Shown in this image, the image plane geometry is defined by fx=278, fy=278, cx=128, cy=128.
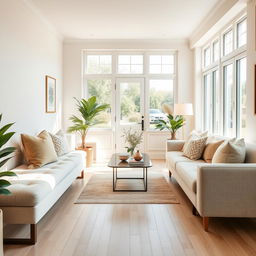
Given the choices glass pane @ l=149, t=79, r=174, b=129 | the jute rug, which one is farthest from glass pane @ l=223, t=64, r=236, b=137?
glass pane @ l=149, t=79, r=174, b=129

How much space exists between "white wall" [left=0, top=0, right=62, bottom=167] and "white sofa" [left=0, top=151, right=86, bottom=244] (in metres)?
0.93

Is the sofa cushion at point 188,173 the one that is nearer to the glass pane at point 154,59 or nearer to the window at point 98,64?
the glass pane at point 154,59

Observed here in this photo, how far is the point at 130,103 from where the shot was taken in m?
6.91

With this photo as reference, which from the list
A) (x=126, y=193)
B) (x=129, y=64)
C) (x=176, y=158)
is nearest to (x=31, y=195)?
(x=126, y=193)

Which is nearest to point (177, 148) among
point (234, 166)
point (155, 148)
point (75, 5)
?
point (155, 148)

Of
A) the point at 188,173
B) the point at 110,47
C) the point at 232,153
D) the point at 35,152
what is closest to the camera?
the point at 232,153

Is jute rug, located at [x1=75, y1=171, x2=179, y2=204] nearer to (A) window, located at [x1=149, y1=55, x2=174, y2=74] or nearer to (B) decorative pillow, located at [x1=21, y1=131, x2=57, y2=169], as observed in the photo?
(B) decorative pillow, located at [x1=21, y1=131, x2=57, y2=169]

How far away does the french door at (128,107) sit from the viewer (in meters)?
6.89

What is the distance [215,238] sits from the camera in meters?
2.58

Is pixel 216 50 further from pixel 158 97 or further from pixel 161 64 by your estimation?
pixel 158 97

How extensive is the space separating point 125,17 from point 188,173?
10.6 feet

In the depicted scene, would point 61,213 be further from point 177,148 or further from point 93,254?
point 177,148

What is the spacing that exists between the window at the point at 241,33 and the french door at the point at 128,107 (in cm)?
282

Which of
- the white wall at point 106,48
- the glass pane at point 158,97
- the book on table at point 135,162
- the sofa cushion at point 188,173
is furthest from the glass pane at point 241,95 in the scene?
the glass pane at point 158,97
